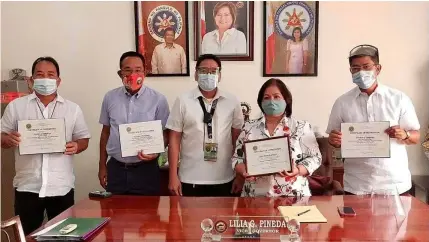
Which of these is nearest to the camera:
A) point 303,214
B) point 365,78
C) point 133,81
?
point 303,214

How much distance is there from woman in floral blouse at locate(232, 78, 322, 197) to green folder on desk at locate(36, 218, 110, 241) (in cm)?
83

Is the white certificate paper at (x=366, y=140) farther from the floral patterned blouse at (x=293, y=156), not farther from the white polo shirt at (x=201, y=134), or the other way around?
the white polo shirt at (x=201, y=134)

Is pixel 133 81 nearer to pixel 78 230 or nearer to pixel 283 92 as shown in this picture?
pixel 283 92

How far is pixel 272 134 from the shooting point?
7.95ft

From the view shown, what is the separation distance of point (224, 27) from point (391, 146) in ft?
5.92

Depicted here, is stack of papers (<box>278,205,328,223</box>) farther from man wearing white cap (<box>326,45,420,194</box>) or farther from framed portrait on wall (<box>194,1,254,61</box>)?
framed portrait on wall (<box>194,1,254,61</box>)

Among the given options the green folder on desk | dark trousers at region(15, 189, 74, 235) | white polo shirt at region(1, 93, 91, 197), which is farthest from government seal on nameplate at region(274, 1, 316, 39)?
the green folder on desk

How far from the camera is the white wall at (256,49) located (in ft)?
12.1

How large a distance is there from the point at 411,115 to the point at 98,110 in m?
2.61

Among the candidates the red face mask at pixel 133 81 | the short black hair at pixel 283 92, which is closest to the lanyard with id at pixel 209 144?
the short black hair at pixel 283 92

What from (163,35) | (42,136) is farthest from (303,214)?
(163,35)

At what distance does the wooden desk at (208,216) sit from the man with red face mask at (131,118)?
15.4 inches

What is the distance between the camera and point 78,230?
5.93 feet

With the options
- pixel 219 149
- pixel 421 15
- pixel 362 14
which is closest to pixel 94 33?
pixel 219 149
